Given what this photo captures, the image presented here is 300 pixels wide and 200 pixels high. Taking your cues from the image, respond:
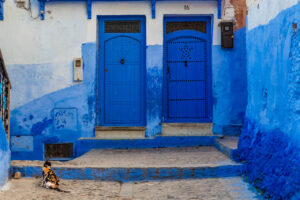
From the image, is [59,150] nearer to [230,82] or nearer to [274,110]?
[230,82]

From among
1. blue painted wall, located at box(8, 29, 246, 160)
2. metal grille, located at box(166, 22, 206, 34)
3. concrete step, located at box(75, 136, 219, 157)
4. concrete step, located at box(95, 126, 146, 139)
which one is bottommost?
concrete step, located at box(75, 136, 219, 157)

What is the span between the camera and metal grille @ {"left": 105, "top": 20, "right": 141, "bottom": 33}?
8070mm

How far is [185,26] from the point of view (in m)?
8.08

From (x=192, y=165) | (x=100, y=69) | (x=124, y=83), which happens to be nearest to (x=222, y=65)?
(x=124, y=83)

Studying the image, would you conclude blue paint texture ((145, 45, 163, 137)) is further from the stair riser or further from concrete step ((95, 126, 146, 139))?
the stair riser

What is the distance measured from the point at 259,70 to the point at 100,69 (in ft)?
13.0

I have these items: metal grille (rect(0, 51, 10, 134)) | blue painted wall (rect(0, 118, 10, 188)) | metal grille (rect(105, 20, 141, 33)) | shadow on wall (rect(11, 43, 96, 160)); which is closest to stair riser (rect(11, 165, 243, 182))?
blue painted wall (rect(0, 118, 10, 188))

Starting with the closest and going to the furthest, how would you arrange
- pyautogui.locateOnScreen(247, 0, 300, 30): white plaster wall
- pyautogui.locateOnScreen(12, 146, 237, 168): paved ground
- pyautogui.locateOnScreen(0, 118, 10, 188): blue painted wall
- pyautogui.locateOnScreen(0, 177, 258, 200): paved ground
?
pyautogui.locateOnScreen(247, 0, 300, 30): white plaster wall
pyautogui.locateOnScreen(0, 177, 258, 200): paved ground
pyautogui.locateOnScreen(0, 118, 10, 188): blue painted wall
pyautogui.locateOnScreen(12, 146, 237, 168): paved ground

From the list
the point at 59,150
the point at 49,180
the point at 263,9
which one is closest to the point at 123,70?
the point at 59,150

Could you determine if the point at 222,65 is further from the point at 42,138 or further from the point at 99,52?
the point at 42,138

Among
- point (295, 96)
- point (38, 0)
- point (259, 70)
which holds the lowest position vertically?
A: point (295, 96)

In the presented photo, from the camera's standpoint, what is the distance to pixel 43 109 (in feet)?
26.2

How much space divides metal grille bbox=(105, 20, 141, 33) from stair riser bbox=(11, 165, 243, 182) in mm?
3665

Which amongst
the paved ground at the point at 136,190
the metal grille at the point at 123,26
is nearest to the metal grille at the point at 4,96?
the paved ground at the point at 136,190
